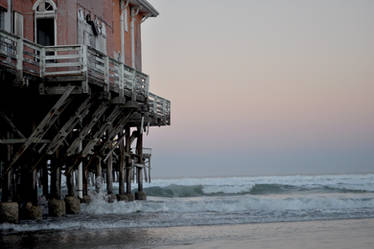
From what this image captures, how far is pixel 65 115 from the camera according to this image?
1877 centimetres

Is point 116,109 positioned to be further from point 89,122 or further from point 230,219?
point 230,219

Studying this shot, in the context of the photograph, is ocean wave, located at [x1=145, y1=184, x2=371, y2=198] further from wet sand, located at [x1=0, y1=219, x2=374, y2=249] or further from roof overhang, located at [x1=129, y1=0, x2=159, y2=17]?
wet sand, located at [x1=0, y1=219, x2=374, y2=249]

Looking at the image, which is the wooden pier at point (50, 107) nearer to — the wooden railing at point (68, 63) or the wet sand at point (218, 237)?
the wooden railing at point (68, 63)

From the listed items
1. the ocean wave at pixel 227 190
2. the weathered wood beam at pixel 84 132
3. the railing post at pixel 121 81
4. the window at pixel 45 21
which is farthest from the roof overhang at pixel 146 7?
the ocean wave at pixel 227 190

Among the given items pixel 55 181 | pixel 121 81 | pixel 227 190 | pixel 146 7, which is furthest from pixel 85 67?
pixel 227 190

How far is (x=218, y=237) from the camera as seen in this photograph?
40.9ft

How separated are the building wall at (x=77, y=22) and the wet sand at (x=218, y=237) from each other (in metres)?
7.43

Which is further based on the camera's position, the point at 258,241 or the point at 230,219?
the point at 230,219

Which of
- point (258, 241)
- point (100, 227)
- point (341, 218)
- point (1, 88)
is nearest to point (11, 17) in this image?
point (1, 88)

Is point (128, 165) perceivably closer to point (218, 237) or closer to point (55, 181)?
point (55, 181)

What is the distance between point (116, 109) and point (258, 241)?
33.2ft

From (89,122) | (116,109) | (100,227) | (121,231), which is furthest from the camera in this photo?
(116,109)

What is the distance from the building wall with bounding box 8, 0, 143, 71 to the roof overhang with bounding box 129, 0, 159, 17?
0.53m

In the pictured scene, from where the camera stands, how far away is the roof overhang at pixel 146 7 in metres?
26.1
